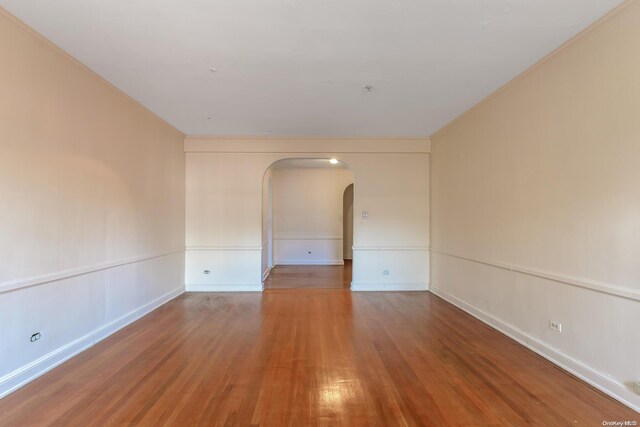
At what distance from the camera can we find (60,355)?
2.91 m

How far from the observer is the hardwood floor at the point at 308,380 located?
7.07ft

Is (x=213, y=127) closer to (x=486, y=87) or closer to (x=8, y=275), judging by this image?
(x=8, y=275)

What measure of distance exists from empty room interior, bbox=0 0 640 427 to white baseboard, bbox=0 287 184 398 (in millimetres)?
22

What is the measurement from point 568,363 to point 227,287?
4.95 metres

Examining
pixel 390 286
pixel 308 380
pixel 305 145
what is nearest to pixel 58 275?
pixel 308 380

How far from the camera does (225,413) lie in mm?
2186

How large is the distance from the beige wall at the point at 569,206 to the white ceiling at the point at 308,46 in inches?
11.7

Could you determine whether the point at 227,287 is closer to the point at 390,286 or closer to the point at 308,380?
the point at 390,286

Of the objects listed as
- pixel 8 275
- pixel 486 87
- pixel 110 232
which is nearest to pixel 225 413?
pixel 8 275

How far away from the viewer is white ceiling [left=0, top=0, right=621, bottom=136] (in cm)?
227

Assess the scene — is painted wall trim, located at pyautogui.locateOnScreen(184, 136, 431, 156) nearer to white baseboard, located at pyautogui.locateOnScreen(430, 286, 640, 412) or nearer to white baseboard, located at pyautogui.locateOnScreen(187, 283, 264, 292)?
white baseboard, located at pyautogui.locateOnScreen(187, 283, 264, 292)

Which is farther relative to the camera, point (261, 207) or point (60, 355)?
point (261, 207)

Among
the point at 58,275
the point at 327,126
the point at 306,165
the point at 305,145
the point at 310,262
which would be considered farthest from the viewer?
the point at 310,262

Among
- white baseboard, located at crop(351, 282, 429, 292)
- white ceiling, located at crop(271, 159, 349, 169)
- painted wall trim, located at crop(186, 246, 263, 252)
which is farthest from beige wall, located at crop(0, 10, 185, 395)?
white ceiling, located at crop(271, 159, 349, 169)
